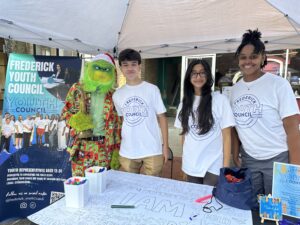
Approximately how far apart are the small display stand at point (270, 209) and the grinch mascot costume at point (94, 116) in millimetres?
1455

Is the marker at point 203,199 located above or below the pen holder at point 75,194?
below

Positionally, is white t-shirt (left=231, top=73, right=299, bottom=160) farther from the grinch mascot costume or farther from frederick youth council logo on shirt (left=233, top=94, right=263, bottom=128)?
the grinch mascot costume

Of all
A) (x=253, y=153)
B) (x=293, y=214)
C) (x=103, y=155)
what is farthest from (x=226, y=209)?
(x=103, y=155)

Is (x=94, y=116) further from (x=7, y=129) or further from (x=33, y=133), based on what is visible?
(x=7, y=129)

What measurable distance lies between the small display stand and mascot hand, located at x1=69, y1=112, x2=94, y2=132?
157 cm

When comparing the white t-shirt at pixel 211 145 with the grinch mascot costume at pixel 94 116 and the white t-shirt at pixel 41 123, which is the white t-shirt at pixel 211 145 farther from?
the white t-shirt at pixel 41 123

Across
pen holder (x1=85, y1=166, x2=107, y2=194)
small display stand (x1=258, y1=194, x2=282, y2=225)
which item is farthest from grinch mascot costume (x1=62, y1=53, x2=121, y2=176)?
small display stand (x1=258, y1=194, x2=282, y2=225)

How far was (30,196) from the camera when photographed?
2945mm

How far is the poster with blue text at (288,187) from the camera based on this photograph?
55.7 inches

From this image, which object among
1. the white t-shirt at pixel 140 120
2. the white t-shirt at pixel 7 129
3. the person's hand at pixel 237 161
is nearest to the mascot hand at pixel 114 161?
the white t-shirt at pixel 140 120

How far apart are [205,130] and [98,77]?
110 cm

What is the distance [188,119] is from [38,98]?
1.78m

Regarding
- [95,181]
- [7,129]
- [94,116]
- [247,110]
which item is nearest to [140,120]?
[94,116]

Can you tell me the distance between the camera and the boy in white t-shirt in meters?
2.29
